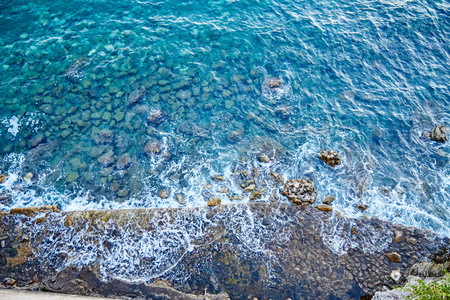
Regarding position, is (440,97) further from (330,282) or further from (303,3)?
(330,282)

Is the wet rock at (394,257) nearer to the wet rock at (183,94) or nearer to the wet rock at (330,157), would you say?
the wet rock at (330,157)

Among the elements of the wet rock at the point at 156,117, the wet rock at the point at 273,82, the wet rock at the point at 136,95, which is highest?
the wet rock at the point at 273,82

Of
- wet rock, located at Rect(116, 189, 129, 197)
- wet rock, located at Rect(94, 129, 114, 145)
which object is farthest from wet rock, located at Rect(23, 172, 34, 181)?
wet rock, located at Rect(116, 189, 129, 197)

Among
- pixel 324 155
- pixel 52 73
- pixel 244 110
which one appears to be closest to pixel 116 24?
pixel 52 73

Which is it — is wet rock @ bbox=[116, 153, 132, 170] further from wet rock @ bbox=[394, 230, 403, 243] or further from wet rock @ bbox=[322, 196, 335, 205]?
wet rock @ bbox=[394, 230, 403, 243]

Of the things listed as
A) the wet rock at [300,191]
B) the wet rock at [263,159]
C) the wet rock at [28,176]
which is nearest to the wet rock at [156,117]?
the wet rock at [263,159]

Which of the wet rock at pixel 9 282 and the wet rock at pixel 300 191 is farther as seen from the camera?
the wet rock at pixel 300 191
